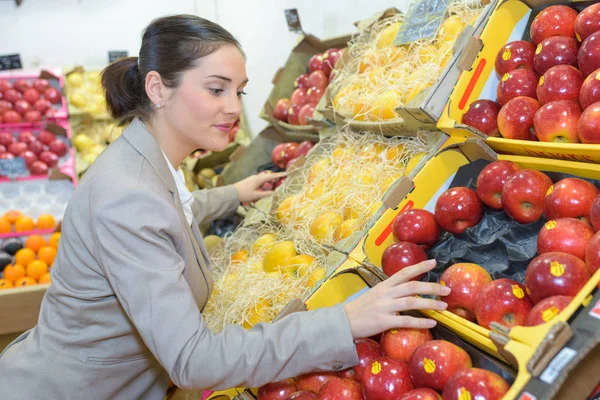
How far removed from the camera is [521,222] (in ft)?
5.06

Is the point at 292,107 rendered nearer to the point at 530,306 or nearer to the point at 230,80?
the point at 230,80

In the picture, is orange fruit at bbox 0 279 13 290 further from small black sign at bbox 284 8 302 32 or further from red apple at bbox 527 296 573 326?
red apple at bbox 527 296 573 326

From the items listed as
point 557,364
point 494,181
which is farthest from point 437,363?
point 494,181

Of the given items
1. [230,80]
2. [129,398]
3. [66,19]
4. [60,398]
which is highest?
[230,80]

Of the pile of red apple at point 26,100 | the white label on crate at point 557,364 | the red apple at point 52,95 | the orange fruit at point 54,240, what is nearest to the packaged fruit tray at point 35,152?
the pile of red apple at point 26,100

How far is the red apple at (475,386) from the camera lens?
1.09 m

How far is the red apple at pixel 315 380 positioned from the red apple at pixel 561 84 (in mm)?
1026

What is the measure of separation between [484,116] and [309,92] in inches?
74.0

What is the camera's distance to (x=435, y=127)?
202cm

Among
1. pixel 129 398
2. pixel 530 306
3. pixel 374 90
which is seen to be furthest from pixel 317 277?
pixel 374 90

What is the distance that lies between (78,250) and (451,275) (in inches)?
41.6

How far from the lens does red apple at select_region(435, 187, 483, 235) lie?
65.1 inches

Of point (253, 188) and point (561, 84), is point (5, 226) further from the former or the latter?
point (561, 84)

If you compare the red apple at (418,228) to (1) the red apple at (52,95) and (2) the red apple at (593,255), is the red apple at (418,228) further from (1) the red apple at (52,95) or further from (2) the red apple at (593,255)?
(1) the red apple at (52,95)
